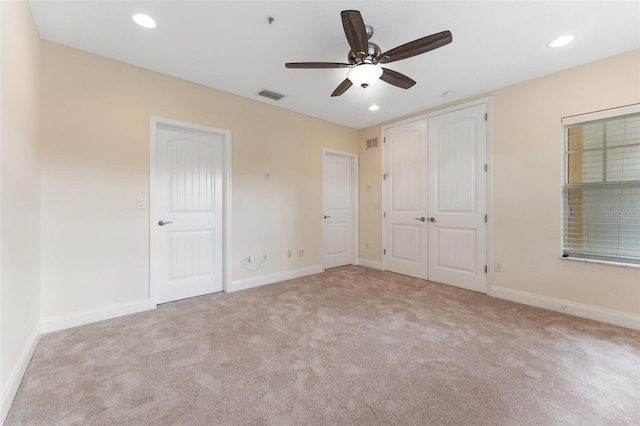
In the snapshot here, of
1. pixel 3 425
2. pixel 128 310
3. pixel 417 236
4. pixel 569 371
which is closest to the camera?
pixel 3 425

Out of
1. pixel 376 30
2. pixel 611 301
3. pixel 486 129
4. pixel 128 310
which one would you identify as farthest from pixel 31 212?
pixel 611 301

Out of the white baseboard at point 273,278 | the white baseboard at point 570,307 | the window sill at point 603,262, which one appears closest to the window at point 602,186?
the window sill at point 603,262

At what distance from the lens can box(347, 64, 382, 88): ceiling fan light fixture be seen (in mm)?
2174

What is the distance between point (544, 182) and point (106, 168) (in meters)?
4.83

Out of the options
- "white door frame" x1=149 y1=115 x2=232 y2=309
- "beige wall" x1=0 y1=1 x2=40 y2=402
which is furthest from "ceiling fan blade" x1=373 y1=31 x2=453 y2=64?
"beige wall" x1=0 y1=1 x2=40 y2=402

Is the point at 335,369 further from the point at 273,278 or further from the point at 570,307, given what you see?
the point at 570,307

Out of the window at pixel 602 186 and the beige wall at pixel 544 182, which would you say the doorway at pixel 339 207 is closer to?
the beige wall at pixel 544 182

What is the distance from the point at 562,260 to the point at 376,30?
10.3 ft

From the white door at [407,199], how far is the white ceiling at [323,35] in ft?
3.80

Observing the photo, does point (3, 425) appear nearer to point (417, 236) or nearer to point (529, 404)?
point (529, 404)

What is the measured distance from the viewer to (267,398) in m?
1.63

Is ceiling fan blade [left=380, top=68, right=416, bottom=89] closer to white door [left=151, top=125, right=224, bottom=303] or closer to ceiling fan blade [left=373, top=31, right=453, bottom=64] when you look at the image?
ceiling fan blade [left=373, top=31, right=453, bottom=64]

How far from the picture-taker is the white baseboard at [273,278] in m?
3.71

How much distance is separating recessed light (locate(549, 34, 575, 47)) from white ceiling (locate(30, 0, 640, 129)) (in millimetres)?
64
